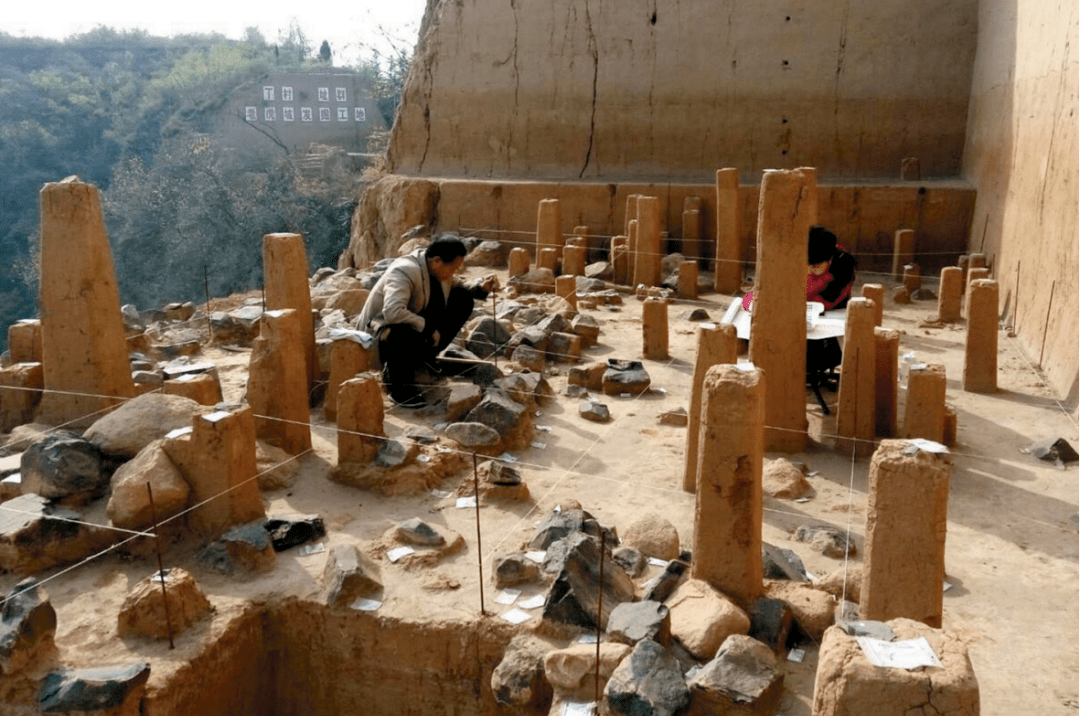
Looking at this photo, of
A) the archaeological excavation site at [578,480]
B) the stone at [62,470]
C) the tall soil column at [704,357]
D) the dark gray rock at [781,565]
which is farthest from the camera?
the tall soil column at [704,357]

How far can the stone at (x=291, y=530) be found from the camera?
4539 millimetres

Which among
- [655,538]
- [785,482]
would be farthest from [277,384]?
[785,482]

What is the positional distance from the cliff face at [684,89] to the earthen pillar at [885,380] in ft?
25.3

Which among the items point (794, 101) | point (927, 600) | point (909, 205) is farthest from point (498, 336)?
point (794, 101)

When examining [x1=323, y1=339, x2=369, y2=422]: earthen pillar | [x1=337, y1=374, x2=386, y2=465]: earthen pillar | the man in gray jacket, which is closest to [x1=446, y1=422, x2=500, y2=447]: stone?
[x1=337, y1=374, x2=386, y2=465]: earthen pillar

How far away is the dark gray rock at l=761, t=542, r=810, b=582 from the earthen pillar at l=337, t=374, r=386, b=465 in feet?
8.03

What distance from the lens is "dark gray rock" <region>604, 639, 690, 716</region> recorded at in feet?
10.4

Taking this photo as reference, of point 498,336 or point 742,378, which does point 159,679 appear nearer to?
point 742,378

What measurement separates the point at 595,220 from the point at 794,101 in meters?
3.43

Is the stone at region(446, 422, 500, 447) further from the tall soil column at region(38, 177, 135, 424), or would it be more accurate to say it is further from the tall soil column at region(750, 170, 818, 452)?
the tall soil column at region(38, 177, 135, 424)

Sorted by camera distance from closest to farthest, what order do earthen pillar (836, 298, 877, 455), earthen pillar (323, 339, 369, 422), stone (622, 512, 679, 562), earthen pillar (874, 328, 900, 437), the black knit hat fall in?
stone (622, 512, 679, 562) < earthen pillar (836, 298, 877, 455) < earthen pillar (874, 328, 900, 437) < earthen pillar (323, 339, 369, 422) < the black knit hat

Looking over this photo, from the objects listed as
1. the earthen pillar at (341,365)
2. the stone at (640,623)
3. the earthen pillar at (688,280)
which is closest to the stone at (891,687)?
the stone at (640,623)

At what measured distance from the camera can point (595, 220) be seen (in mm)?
13086

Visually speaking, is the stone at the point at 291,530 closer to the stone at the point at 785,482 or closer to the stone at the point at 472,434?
the stone at the point at 472,434
